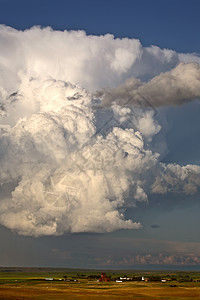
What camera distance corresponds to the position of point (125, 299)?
166 metres

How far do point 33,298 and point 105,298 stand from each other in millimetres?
27549

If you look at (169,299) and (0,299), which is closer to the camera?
(0,299)

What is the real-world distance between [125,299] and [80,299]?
17361 millimetres

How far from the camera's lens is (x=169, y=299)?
17350 cm

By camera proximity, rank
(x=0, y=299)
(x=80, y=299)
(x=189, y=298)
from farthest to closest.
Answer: (x=189, y=298) < (x=80, y=299) < (x=0, y=299)

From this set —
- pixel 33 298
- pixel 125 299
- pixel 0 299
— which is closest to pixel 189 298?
pixel 125 299

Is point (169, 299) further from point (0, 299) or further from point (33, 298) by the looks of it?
point (0, 299)

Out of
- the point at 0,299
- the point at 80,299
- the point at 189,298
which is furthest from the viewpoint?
the point at 189,298

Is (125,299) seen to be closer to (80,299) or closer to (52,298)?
(80,299)

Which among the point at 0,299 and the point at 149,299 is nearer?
the point at 0,299

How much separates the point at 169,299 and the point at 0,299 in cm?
6662

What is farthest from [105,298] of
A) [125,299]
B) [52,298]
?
[52,298]

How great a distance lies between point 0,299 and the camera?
152 m

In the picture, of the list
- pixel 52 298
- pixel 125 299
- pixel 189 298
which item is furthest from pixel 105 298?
pixel 189 298
